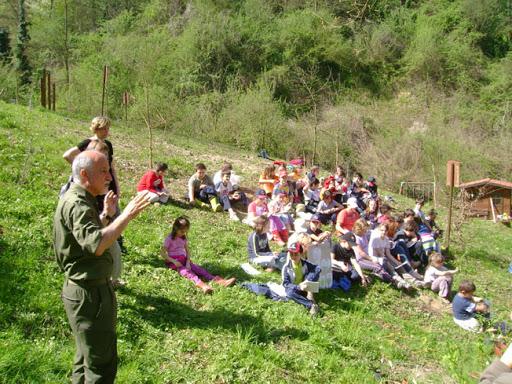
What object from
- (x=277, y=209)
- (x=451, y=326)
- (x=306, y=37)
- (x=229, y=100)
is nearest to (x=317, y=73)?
(x=306, y=37)

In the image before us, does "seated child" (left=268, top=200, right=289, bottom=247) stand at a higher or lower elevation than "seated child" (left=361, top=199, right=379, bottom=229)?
higher

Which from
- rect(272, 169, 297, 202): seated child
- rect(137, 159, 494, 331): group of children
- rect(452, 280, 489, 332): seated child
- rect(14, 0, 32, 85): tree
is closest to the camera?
rect(137, 159, 494, 331): group of children

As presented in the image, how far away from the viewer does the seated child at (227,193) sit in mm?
9953

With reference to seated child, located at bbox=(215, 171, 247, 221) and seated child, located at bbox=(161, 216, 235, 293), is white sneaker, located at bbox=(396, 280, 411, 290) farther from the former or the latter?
seated child, located at bbox=(215, 171, 247, 221)

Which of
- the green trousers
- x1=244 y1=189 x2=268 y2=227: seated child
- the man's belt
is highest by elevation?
the man's belt

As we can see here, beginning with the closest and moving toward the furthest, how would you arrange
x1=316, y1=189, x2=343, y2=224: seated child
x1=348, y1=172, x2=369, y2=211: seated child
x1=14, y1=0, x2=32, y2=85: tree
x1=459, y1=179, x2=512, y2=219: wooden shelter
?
x1=316, y1=189, x2=343, y2=224: seated child → x1=348, y1=172, x2=369, y2=211: seated child → x1=459, y1=179, x2=512, y2=219: wooden shelter → x1=14, y1=0, x2=32, y2=85: tree

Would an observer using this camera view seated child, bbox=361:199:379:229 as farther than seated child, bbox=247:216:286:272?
Yes

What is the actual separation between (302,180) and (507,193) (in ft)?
36.2

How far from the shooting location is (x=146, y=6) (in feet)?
132

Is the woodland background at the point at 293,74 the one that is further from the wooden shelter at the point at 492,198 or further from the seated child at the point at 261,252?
the seated child at the point at 261,252

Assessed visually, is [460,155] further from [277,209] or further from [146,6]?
[146,6]

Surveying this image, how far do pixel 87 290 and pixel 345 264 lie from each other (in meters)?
5.32

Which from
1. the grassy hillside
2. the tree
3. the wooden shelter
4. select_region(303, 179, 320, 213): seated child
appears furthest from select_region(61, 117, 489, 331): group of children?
the tree

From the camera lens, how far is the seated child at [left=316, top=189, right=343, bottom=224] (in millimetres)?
10555
